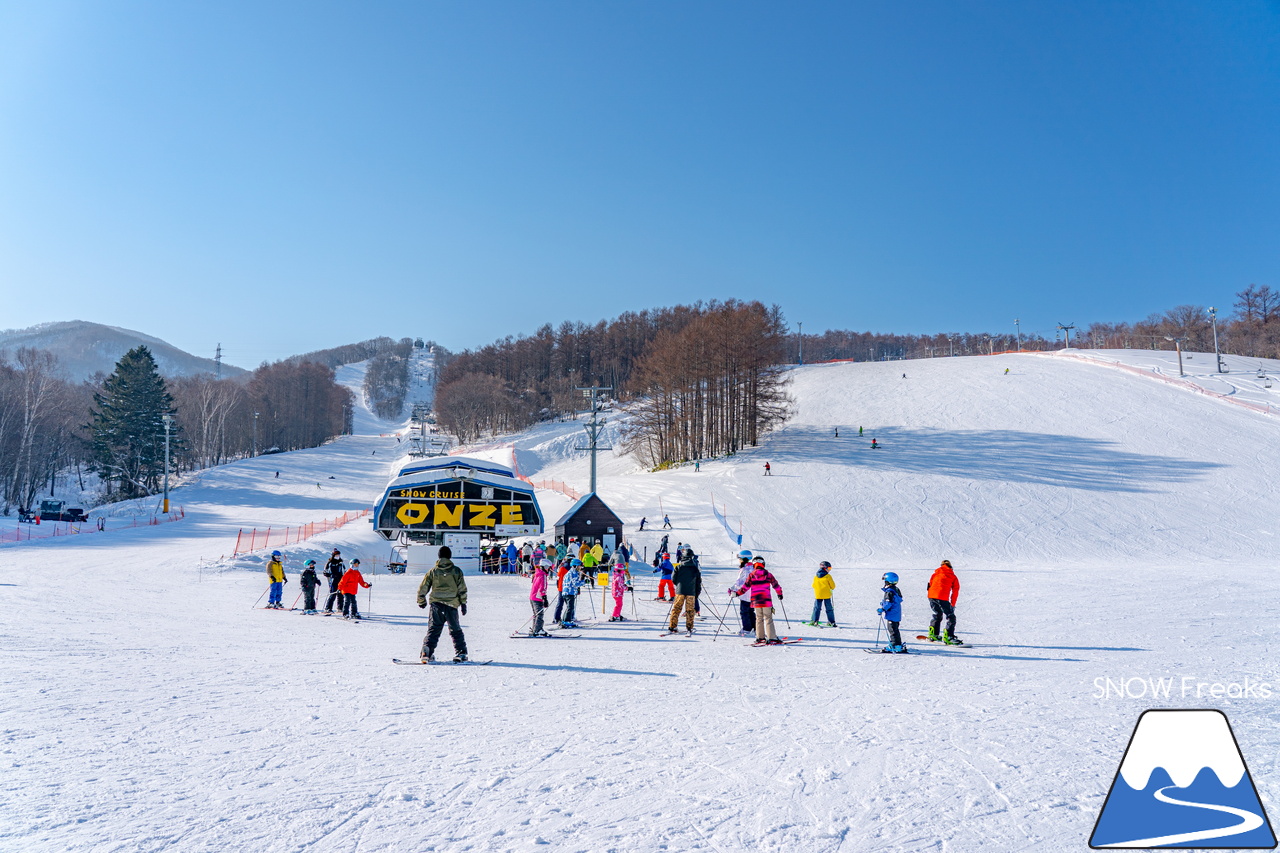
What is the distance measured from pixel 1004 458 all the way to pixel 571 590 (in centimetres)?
3587

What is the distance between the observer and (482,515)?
28.0 m

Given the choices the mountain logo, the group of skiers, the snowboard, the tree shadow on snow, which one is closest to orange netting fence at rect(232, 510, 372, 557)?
the group of skiers

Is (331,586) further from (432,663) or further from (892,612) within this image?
(892,612)

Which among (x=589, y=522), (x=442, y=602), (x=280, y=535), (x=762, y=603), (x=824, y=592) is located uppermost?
(x=442, y=602)

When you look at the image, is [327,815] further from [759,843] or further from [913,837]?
[913,837]

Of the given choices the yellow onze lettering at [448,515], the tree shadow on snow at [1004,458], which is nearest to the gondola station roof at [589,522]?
the yellow onze lettering at [448,515]

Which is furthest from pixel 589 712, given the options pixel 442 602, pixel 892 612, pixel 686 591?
pixel 892 612

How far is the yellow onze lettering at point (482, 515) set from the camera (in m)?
27.9

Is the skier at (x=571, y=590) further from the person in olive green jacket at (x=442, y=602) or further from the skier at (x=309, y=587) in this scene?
the skier at (x=309, y=587)

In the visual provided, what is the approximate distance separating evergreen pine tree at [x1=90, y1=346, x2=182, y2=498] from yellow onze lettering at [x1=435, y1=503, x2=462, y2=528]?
38.1m

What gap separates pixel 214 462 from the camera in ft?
258

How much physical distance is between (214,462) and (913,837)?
90006 mm

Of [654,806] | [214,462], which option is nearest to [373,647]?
[654,806]

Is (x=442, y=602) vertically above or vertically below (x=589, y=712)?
above
